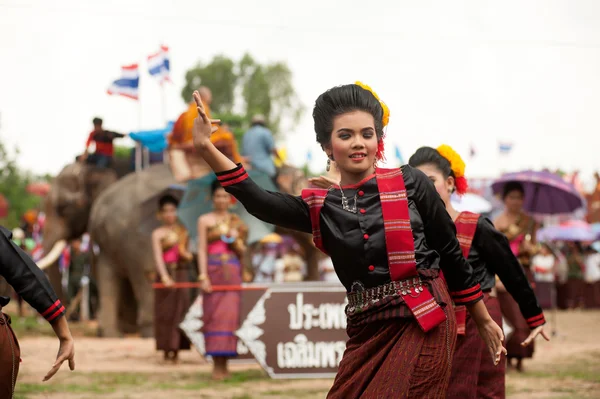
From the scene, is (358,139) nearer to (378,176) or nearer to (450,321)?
(378,176)

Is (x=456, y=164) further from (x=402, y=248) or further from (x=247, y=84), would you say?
(x=247, y=84)

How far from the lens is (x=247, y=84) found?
2744 inches

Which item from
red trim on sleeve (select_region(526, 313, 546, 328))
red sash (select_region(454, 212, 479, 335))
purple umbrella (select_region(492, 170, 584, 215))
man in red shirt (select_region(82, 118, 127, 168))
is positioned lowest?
red trim on sleeve (select_region(526, 313, 546, 328))

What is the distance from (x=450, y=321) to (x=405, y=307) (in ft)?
0.69

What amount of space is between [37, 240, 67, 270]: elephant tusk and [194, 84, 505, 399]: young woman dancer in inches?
553

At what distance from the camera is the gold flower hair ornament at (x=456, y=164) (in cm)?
551

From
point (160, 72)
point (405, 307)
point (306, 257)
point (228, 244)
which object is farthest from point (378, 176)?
point (160, 72)

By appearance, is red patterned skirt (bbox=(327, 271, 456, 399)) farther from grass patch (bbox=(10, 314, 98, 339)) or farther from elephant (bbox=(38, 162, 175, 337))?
grass patch (bbox=(10, 314, 98, 339))

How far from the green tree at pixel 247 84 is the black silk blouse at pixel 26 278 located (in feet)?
212

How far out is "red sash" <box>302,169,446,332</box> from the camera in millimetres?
3699

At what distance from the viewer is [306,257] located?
18.8 meters

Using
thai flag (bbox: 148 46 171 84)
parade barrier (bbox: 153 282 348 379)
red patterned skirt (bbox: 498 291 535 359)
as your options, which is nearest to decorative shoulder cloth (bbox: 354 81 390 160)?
parade barrier (bbox: 153 282 348 379)

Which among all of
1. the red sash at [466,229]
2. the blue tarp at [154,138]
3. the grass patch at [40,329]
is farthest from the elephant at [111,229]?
the red sash at [466,229]

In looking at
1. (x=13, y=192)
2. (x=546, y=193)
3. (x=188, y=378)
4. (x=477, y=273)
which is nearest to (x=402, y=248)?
(x=477, y=273)
